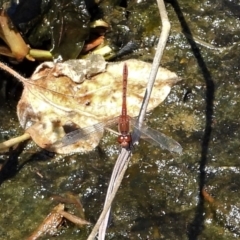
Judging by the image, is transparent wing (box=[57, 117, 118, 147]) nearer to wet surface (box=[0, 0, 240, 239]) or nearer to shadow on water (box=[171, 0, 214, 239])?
wet surface (box=[0, 0, 240, 239])

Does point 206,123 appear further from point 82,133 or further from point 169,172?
point 82,133

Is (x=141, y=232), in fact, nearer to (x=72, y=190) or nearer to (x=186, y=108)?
(x=72, y=190)

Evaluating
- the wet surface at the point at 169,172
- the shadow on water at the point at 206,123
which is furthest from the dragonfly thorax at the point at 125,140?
the shadow on water at the point at 206,123

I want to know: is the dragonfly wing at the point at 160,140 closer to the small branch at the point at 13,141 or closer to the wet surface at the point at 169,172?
the wet surface at the point at 169,172

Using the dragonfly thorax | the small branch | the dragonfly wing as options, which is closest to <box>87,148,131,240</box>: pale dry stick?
the dragonfly thorax

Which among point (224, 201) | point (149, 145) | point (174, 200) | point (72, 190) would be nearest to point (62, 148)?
point (72, 190)

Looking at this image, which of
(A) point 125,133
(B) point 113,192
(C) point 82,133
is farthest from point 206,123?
(B) point 113,192

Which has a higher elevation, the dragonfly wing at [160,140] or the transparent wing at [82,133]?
the dragonfly wing at [160,140]
